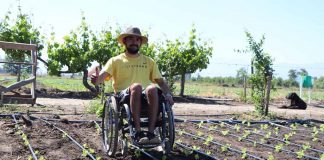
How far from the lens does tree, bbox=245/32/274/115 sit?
32.0 feet

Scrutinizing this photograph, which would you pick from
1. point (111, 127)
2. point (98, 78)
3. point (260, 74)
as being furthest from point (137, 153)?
point (260, 74)

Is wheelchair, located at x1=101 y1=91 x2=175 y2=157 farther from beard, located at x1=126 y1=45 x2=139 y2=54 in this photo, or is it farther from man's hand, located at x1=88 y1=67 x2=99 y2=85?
beard, located at x1=126 y1=45 x2=139 y2=54

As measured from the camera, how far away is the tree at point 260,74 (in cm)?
975

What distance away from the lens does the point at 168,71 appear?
15.3m

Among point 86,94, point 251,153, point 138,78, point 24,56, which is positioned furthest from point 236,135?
point 24,56

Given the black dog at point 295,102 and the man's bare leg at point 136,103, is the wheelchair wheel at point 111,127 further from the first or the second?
the black dog at point 295,102

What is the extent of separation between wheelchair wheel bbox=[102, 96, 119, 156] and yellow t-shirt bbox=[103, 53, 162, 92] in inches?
10.4

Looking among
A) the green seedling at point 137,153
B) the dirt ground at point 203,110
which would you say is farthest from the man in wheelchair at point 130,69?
the dirt ground at point 203,110

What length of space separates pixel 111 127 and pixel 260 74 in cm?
601

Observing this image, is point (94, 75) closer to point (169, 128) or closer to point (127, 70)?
point (127, 70)

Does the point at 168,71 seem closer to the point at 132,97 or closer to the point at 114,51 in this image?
the point at 114,51

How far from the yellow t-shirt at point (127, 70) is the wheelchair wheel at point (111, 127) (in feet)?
0.86

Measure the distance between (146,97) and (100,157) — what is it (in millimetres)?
774

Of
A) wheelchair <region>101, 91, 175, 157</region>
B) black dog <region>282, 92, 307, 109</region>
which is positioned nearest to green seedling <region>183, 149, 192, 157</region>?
wheelchair <region>101, 91, 175, 157</region>
